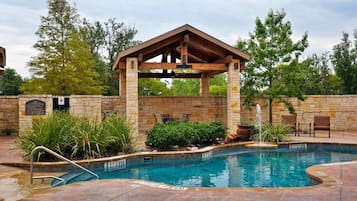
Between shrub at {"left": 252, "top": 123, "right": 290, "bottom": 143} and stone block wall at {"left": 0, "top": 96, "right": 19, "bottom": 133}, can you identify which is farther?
stone block wall at {"left": 0, "top": 96, "right": 19, "bottom": 133}

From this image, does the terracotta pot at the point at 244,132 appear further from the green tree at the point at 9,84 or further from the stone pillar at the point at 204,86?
the green tree at the point at 9,84

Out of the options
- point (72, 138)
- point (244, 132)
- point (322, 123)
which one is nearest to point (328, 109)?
point (322, 123)

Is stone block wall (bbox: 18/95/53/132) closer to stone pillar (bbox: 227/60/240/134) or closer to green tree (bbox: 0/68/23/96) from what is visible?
stone pillar (bbox: 227/60/240/134)

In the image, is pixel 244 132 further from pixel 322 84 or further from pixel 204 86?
pixel 322 84

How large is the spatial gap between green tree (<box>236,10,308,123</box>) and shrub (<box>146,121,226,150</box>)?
423 cm

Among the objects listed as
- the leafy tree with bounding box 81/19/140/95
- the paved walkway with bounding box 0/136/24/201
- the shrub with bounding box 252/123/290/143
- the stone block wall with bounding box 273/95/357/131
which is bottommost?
the paved walkway with bounding box 0/136/24/201

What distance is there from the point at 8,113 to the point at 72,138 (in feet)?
25.2

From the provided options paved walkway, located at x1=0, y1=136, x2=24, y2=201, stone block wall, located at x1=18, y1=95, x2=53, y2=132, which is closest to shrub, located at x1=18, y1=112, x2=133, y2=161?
paved walkway, located at x1=0, y1=136, x2=24, y2=201

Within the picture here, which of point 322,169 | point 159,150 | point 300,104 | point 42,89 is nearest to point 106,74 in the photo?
point 42,89

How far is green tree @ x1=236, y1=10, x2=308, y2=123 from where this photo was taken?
14.4m

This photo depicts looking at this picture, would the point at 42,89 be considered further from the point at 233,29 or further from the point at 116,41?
the point at 233,29

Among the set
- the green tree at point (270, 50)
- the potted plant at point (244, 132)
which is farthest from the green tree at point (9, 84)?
the potted plant at point (244, 132)

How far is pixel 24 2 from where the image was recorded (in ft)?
48.3

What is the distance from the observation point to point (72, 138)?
8.82 m
